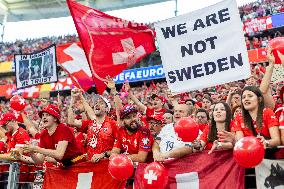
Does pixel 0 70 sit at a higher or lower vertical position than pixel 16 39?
lower

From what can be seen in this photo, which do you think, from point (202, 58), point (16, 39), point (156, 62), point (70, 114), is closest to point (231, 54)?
point (202, 58)

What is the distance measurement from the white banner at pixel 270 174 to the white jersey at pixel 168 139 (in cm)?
140

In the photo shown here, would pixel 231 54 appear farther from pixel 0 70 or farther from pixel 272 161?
pixel 0 70

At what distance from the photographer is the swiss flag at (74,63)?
8034 mm

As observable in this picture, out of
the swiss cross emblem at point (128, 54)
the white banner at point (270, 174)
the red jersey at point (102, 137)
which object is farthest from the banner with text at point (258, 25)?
the white banner at point (270, 174)

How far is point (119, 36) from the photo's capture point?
23.0 feet

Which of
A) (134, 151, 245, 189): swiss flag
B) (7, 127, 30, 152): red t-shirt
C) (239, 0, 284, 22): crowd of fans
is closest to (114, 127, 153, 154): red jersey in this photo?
(134, 151, 245, 189): swiss flag

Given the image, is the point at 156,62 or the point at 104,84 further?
the point at 156,62

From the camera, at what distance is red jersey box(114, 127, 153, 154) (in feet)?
16.6

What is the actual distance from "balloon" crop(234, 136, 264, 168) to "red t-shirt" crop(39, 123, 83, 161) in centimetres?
256

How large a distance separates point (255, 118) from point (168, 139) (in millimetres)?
1417

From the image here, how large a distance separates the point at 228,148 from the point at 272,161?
442 millimetres

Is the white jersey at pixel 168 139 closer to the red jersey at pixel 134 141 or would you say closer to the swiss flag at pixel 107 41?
the red jersey at pixel 134 141

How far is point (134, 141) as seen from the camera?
5.22m
